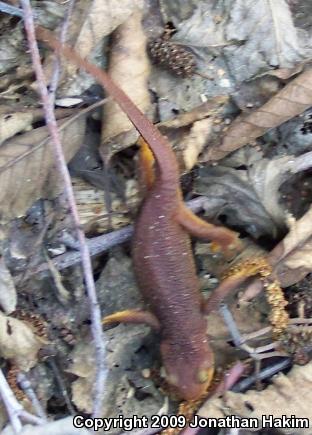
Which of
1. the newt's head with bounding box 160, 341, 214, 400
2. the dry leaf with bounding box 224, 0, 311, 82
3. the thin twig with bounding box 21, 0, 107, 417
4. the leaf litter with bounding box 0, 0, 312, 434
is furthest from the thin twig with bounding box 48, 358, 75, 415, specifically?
the dry leaf with bounding box 224, 0, 311, 82

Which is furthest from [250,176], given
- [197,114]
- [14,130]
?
[14,130]

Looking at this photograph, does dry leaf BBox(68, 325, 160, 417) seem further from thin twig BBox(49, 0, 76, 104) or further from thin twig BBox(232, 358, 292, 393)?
thin twig BBox(49, 0, 76, 104)

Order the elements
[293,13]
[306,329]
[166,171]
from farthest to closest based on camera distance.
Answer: [293,13], [306,329], [166,171]

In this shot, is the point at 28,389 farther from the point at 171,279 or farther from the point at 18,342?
the point at 171,279

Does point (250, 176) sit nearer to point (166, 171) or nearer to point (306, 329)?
point (166, 171)

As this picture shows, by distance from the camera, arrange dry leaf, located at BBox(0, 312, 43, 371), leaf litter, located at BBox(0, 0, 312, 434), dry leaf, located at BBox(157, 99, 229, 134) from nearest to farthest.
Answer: dry leaf, located at BBox(0, 312, 43, 371) < leaf litter, located at BBox(0, 0, 312, 434) < dry leaf, located at BBox(157, 99, 229, 134)

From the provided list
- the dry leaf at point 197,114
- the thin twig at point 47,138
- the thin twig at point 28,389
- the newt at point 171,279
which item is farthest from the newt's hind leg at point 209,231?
the thin twig at point 28,389
